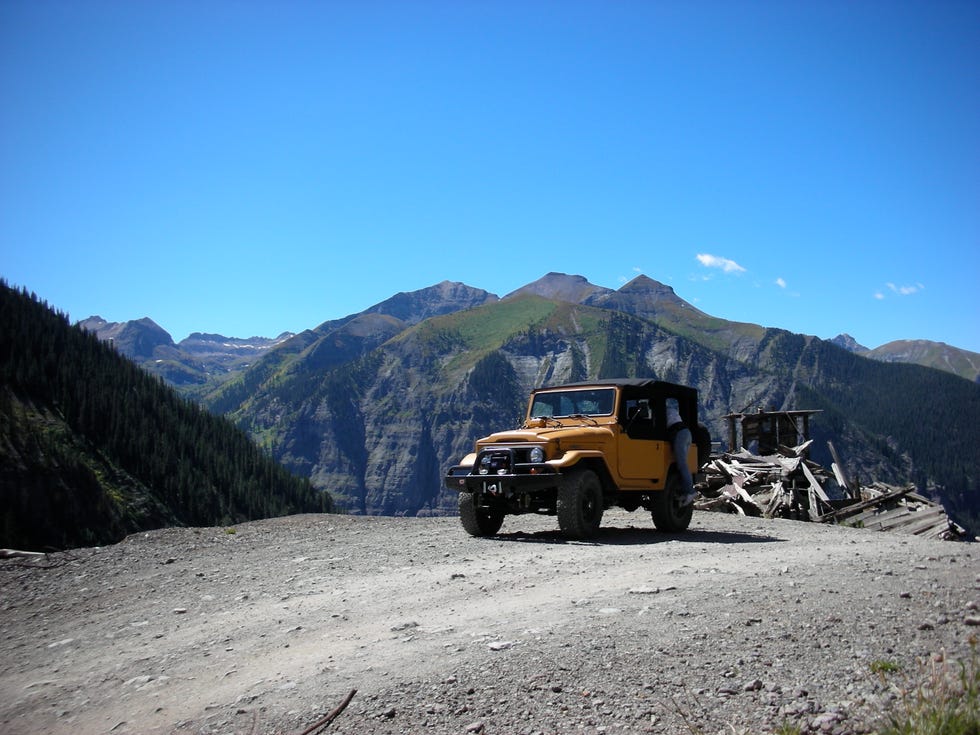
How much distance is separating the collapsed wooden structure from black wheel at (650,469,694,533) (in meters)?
5.33

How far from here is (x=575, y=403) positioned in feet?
46.3

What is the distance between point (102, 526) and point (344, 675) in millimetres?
115903

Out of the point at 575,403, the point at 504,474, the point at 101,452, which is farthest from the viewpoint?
the point at 101,452

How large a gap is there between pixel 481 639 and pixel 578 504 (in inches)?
250

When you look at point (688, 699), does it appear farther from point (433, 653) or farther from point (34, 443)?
point (34, 443)

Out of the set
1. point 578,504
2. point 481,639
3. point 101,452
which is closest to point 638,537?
point 578,504

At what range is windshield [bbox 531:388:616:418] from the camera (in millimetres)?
13680

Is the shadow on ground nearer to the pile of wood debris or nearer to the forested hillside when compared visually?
the pile of wood debris

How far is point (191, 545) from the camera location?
1192 cm

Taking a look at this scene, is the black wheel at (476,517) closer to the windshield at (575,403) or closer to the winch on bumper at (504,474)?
the winch on bumper at (504,474)

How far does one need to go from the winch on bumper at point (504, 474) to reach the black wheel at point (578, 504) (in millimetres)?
284

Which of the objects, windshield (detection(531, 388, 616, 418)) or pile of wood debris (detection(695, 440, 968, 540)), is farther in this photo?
pile of wood debris (detection(695, 440, 968, 540))

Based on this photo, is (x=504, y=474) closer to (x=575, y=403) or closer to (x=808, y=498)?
(x=575, y=403)

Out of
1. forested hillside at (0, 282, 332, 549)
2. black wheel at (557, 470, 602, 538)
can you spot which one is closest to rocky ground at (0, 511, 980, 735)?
black wheel at (557, 470, 602, 538)
